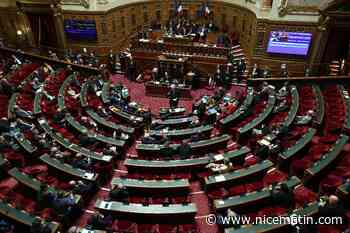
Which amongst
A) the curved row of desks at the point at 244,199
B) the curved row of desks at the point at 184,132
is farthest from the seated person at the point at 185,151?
the curved row of desks at the point at 244,199

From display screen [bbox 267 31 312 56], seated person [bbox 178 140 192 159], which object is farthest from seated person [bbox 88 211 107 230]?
display screen [bbox 267 31 312 56]

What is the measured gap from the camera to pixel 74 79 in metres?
17.1

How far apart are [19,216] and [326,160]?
9.61 metres

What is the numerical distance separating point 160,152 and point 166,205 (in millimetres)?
3129

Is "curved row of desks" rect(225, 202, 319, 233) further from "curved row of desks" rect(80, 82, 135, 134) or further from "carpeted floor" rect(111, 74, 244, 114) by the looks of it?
"carpeted floor" rect(111, 74, 244, 114)

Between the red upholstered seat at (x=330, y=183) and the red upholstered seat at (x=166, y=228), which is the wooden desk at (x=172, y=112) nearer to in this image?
the red upholstered seat at (x=166, y=228)

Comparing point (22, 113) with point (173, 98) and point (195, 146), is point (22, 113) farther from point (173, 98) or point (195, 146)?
point (195, 146)

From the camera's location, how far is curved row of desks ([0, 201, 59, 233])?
26.1 feet

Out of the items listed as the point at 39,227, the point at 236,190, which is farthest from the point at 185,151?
the point at 39,227

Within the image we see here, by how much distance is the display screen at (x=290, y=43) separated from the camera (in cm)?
1677

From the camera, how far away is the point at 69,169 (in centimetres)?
1009

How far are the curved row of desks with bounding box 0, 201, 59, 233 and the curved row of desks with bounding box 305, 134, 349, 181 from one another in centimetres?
782

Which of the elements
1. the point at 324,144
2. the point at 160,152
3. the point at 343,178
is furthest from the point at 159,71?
the point at 343,178

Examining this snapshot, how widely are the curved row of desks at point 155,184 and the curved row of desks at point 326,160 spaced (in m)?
3.93
